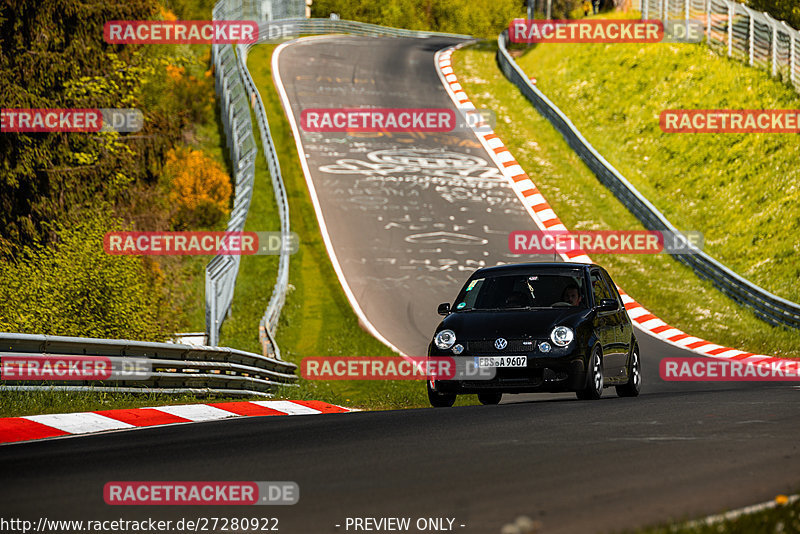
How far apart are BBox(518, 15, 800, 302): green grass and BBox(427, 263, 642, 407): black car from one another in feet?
53.4

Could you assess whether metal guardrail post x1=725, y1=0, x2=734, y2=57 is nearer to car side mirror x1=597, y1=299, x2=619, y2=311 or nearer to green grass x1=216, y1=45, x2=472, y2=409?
green grass x1=216, y1=45, x2=472, y2=409

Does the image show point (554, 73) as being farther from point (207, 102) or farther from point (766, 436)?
point (766, 436)

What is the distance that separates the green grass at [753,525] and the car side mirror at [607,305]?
25.2 ft

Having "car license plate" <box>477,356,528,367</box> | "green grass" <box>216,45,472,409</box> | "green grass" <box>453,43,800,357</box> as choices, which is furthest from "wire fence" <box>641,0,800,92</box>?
"car license plate" <box>477,356,528,367</box>

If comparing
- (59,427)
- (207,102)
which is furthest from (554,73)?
(59,427)

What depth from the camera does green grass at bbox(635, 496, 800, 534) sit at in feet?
18.2

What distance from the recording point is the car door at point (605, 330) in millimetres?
13498

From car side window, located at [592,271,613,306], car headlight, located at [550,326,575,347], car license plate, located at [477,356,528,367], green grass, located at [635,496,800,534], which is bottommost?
car license plate, located at [477,356,528,367]

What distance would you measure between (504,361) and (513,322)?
1.70ft

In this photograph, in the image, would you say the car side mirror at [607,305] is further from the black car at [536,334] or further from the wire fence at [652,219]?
the wire fence at [652,219]

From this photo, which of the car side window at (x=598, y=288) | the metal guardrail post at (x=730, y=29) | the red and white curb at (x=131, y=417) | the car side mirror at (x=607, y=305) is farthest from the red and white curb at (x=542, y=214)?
the red and white curb at (x=131, y=417)

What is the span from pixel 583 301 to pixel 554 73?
38155 mm

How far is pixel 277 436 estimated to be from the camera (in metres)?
9.34

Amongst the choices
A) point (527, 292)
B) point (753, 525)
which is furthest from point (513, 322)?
point (753, 525)
